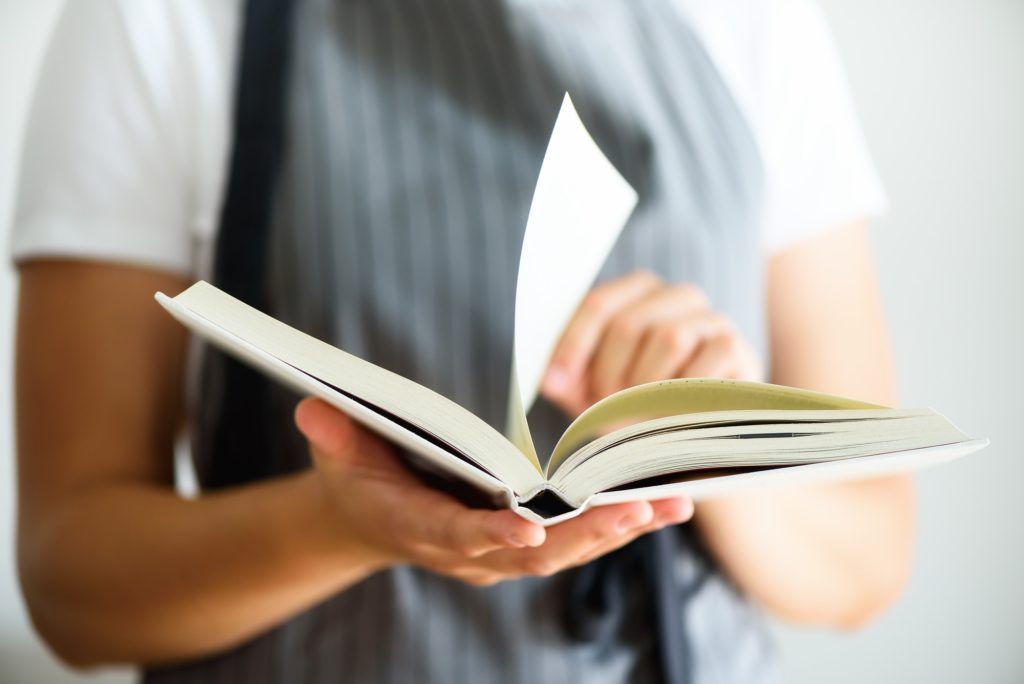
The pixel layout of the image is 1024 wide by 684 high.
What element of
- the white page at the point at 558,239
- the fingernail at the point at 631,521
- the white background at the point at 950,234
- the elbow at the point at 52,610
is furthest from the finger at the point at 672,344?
the white background at the point at 950,234

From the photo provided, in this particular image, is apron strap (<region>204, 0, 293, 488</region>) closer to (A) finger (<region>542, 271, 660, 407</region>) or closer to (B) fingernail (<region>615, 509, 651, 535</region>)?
(A) finger (<region>542, 271, 660, 407</region>)

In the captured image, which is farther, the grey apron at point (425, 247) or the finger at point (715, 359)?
the grey apron at point (425, 247)

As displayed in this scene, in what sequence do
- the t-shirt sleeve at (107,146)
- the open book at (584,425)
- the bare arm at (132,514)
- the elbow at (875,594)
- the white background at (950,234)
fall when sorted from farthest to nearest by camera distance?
the white background at (950,234), the elbow at (875,594), the t-shirt sleeve at (107,146), the bare arm at (132,514), the open book at (584,425)

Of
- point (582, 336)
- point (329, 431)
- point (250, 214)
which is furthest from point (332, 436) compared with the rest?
point (250, 214)

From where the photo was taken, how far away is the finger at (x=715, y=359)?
1.69 feet

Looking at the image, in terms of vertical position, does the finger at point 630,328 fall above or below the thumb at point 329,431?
above

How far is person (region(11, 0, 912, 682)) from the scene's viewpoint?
0.56 m

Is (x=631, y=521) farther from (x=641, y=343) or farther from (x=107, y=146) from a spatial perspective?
(x=107, y=146)

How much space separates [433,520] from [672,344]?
0.23 metres

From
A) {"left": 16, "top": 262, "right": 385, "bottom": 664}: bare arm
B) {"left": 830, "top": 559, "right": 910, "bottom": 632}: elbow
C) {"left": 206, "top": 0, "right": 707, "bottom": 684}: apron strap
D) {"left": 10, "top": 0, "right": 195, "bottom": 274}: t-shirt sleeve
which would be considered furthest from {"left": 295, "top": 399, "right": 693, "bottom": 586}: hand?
{"left": 830, "top": 559, "right": 910, "bottom": 632}: elbow

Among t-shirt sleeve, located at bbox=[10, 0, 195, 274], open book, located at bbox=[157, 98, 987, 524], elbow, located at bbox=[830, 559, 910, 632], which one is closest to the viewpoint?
open book, located at bbox=[157, 98, 987, 524]

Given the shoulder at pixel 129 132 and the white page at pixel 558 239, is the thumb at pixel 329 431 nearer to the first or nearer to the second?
the white page at pixel 558 239

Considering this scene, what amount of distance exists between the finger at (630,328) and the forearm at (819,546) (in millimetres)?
195

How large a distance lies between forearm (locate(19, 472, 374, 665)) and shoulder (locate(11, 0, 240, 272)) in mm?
206
